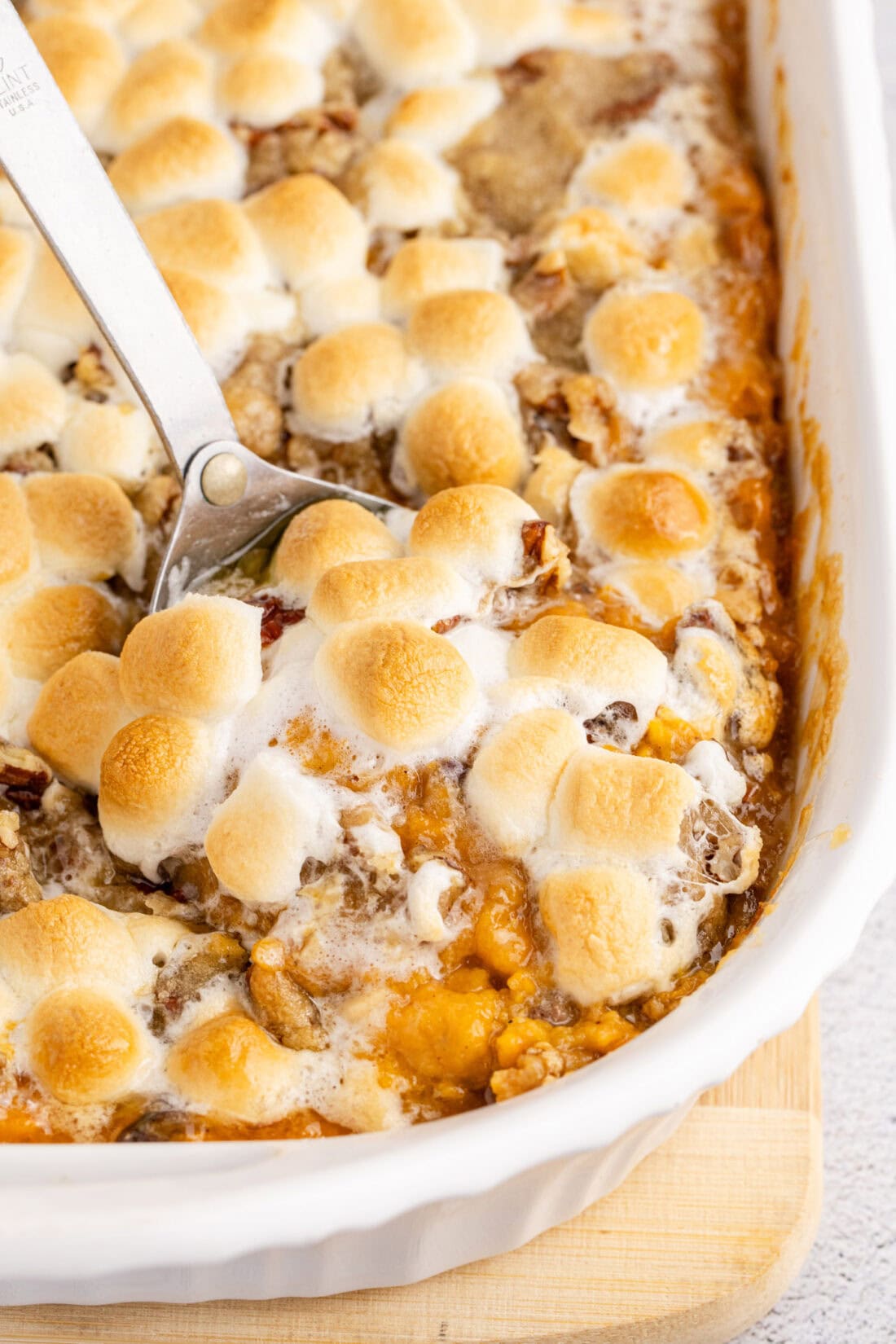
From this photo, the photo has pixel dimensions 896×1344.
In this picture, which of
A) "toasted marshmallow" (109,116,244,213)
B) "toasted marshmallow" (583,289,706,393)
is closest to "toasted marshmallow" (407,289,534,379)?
"toasted marshmallow" (583,289,706,393)

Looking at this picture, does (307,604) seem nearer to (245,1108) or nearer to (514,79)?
(245,1108)

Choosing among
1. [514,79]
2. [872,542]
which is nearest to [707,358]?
[872,542]

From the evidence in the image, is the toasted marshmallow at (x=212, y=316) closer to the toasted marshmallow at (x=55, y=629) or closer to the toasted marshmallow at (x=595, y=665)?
the toasted marshmallow at (x=55, y=629)

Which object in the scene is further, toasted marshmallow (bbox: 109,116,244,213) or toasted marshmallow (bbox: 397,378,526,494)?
toasted marshmallow (bbox: 109,116,244,213)

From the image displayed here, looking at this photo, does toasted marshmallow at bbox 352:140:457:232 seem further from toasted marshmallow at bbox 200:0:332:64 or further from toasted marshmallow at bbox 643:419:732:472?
toasted marshmallow at bbox 643:419:732:472

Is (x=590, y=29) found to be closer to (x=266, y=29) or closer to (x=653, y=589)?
(x=266, y=29)

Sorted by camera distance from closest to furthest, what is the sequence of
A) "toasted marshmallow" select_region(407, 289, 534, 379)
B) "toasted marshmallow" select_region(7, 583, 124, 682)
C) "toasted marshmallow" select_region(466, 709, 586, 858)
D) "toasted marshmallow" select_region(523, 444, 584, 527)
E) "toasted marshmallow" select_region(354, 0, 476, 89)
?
1. "toasted marshmallow" select_region(466, 709, 586, 858)
2. "toasted marshmallow" select_region(7, 583, 124, 682)
3. "toasted marshmallow" select_region(523, 444, 584, 527)
4. "toasted marshmallow" select_region(407, 289, 534, 379)
5. "toasted marshmallow" select_region(354, 0, 476, 89)

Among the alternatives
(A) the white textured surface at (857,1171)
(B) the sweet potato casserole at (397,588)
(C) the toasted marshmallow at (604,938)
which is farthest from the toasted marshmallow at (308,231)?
(A) the white textured surface at (857,1171)
